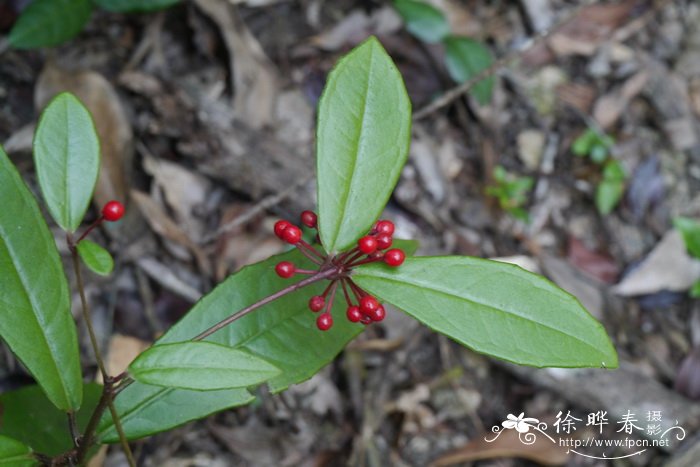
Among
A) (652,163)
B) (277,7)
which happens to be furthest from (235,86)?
(652,163)

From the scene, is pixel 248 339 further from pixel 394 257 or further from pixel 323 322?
pixel 394 257

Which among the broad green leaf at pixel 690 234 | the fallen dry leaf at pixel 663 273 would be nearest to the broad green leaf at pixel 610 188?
the fallen dry leaf at pixel 663 273

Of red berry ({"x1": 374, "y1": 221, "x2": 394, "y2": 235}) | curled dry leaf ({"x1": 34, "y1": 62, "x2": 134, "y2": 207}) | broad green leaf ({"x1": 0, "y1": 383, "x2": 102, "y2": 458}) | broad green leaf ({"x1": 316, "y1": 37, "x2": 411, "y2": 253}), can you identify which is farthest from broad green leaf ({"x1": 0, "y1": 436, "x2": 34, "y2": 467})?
curled dry leaf ({"x1": 34, "y1": 62, "x2": 134, "y2": 207})

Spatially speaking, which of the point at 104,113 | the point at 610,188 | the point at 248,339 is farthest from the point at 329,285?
the point at 610,188

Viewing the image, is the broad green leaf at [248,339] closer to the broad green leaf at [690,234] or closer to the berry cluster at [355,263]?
the berry cluster at [355,263]

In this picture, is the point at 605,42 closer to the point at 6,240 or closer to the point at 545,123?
the point at 545,123

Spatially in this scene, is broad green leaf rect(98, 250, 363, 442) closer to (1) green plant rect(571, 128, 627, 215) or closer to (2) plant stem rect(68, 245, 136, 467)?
(2) plant stem rect(68, 245, 136, 467)

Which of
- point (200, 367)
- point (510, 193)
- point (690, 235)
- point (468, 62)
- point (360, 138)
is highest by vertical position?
point (360, 138)
